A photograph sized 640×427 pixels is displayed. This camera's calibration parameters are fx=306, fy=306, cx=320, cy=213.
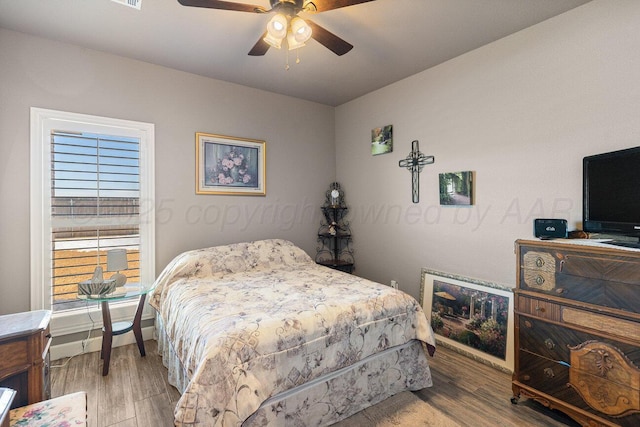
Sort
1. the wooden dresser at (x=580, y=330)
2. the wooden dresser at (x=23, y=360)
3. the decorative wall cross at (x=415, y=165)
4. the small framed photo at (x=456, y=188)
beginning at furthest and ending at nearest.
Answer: the decorative wall cross at (x=415, y=165) → the small framed photo at (x=456, y=188) → the wooden dresser at (x=580, y=330) → the wooden dresser at (x=23, y=360)

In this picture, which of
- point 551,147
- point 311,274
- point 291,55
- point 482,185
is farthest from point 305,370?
point 291,55

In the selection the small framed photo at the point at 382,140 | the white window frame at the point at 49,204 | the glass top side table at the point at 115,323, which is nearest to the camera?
the glass top side table at the point at 115,323

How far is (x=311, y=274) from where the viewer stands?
2875 millimetres

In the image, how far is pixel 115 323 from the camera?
2775mm

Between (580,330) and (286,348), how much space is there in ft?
5.40

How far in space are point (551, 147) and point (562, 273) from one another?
1040mm

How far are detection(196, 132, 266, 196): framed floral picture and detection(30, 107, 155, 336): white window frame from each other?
1.56 ft

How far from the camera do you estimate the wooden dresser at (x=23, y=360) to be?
57.4 inches

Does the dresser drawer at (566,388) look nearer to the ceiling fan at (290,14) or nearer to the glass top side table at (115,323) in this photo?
the ceiling fan at (290,14)

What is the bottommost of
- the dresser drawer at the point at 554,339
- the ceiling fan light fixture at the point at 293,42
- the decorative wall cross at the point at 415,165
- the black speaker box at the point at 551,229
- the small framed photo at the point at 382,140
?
the dresser drawer at the point at 554,339

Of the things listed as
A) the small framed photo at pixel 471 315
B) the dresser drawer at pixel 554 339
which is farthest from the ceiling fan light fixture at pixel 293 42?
the small framed photo at pixel 471 315

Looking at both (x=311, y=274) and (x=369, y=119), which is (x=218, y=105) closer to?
(x=369, y=119)

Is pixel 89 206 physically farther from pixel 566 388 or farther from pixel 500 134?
pixel 566 388

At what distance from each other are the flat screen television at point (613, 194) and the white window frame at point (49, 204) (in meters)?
3.52
